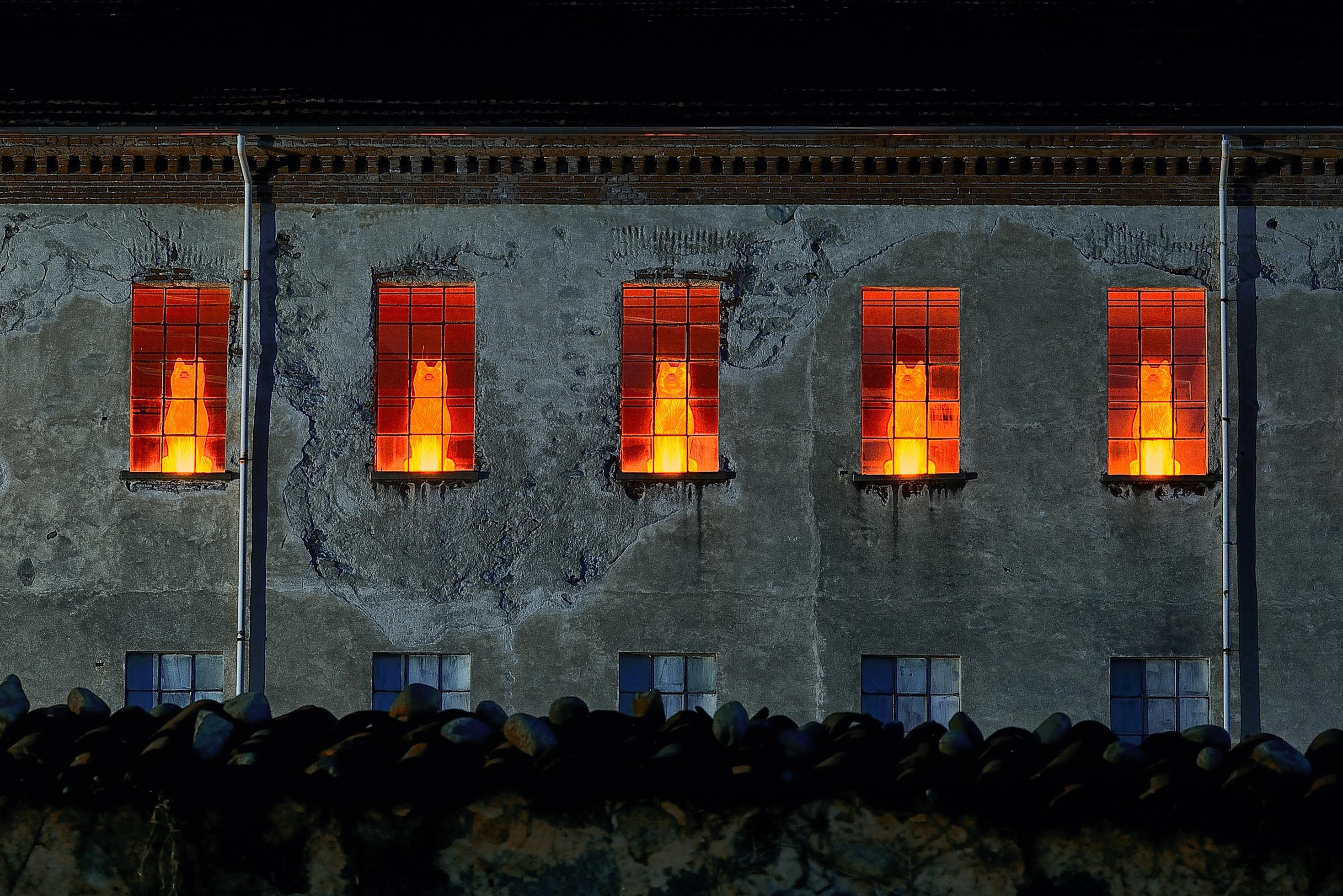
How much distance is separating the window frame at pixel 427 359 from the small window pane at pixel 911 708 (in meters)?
4.35

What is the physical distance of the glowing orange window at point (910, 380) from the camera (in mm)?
16719

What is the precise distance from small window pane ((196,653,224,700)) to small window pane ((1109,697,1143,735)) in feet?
26.8

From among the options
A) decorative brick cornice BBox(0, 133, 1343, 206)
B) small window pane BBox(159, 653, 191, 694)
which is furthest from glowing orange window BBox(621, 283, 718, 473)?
small window pane BBox(159, 653, 191, 694)

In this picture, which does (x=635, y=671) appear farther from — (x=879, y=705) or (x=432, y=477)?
(x=432, y=477)

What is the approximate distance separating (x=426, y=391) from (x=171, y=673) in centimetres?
351

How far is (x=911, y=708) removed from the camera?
52.9ft

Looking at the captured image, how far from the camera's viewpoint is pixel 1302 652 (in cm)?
1623

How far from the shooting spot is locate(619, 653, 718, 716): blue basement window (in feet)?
53.1

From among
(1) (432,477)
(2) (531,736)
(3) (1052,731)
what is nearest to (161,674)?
(1) (432,477)

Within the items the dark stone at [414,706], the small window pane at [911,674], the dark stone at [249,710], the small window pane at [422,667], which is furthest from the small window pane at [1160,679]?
the dark stone at [249,710]

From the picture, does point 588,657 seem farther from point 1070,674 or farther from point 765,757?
point 765,757

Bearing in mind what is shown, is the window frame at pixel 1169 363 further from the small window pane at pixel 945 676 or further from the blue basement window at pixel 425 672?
the blue basement window at pixel 425 672
